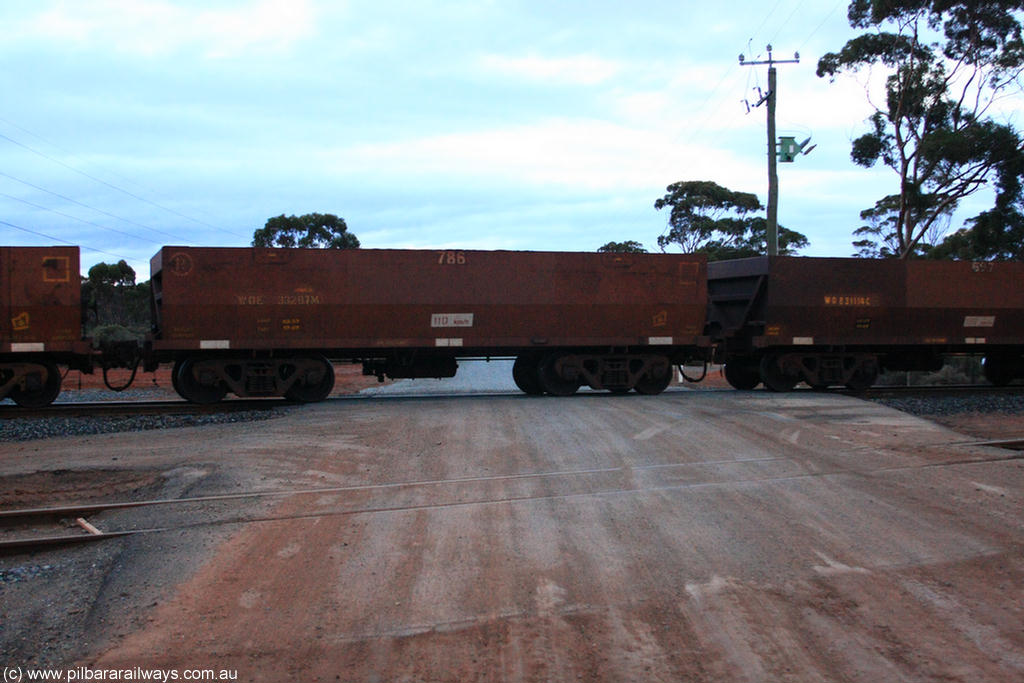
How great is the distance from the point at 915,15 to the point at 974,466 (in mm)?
29624

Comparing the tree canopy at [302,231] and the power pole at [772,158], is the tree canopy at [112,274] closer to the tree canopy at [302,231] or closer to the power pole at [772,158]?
the tree canopy at [302,231]

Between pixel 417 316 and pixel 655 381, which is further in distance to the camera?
pixel 655 381

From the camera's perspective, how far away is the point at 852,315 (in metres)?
18.2

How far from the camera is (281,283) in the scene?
1561 centimetres

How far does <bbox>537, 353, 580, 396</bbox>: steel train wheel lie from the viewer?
1705cm

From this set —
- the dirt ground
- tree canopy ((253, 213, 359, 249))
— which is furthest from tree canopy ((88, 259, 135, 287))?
the dirt ground

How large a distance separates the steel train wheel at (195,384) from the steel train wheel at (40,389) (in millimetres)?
2079

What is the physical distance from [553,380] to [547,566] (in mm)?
11333

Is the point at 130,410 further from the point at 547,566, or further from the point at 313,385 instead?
the point at 547,566

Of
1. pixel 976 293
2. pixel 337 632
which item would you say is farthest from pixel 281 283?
pixel 976 293

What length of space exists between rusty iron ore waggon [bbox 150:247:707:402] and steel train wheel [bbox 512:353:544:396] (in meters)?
0.03

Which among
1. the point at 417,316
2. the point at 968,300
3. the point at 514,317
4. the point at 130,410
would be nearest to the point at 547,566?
the point at 417,316

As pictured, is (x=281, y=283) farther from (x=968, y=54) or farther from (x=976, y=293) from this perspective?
(x=968, y=54)

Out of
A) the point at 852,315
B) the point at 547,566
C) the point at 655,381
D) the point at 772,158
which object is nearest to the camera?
the point at 547,566
